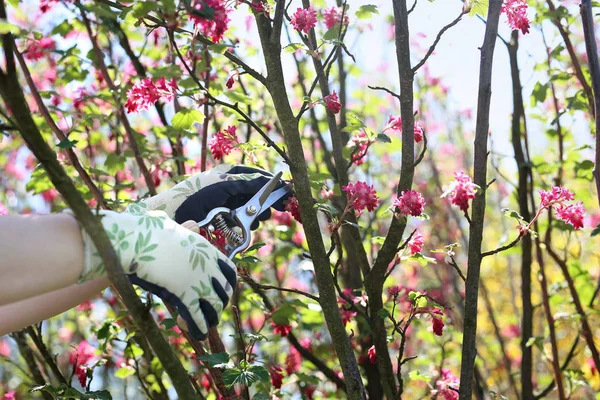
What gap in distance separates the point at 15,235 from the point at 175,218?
0.63m

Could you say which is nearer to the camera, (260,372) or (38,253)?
(38,253)

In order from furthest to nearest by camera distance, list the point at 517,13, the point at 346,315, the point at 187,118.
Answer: the point at 346,315 → the point at 187,118 → the point at 517,13

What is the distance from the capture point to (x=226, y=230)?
2.19m

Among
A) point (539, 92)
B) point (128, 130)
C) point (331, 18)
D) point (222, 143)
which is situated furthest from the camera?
point (539, 92)

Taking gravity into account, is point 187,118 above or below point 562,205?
above

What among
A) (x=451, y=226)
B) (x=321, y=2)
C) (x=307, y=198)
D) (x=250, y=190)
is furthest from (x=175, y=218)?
(x=451, y=226)

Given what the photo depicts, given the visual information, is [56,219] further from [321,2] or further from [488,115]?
[321,2]

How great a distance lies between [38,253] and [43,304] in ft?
0.90

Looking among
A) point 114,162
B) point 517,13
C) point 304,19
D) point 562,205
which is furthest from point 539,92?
point 114,162

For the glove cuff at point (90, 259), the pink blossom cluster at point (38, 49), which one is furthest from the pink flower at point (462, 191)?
the pink blossom cluster at point (38, 49)

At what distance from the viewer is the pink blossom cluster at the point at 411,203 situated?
2.11 meters

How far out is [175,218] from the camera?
2.21m

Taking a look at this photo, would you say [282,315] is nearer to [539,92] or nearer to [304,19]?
[304,19]

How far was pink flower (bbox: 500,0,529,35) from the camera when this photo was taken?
2311mm
